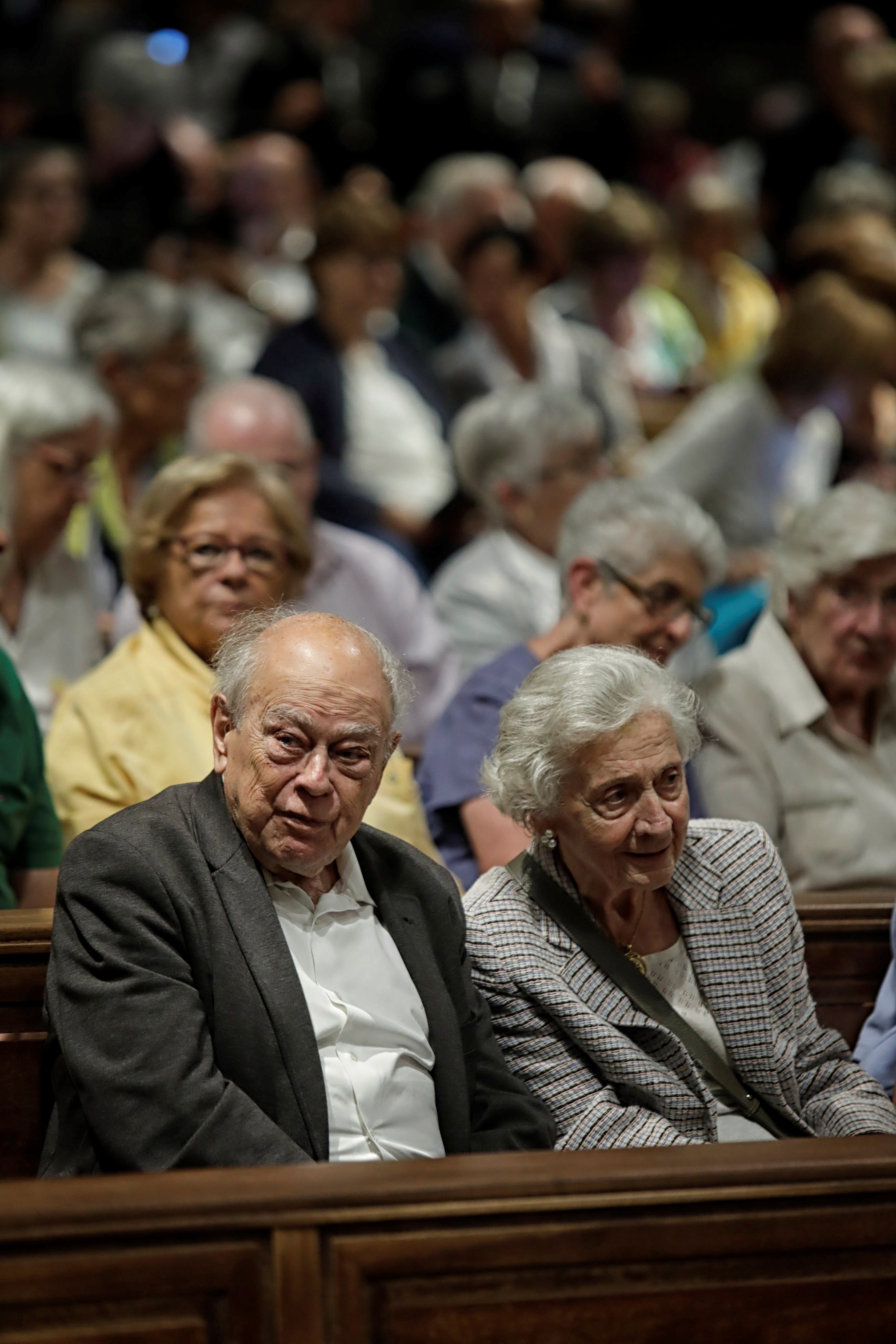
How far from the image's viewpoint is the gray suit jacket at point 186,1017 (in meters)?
1.73

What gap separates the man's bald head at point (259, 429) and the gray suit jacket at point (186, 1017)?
1590 millimetres

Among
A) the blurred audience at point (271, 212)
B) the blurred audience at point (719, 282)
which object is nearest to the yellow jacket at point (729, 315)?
the blurred audience at point (719, 282)

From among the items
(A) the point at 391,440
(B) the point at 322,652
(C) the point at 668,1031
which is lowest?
(A) the point at 391,440

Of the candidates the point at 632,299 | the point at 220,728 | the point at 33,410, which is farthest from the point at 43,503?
the point at 632,299

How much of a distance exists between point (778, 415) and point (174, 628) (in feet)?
6.67

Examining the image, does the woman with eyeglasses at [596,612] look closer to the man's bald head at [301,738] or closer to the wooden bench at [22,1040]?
the man's bald head at [301,738]

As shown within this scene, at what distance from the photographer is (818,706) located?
2.85 m

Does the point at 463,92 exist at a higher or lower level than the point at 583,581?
lower

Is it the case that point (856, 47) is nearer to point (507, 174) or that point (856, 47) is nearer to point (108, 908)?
point (507, 174)

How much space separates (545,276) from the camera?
18.1 ft

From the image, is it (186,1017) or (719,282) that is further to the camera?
(719,282)

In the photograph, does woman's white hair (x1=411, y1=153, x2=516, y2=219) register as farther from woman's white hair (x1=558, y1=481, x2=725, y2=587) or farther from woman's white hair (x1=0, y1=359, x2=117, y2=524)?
woman's white hair (x1=558, y1=481, x2=725, y2=587)

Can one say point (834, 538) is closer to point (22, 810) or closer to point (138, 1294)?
point (22, 810)

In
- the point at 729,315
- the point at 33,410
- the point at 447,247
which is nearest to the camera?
the point at 33,410
